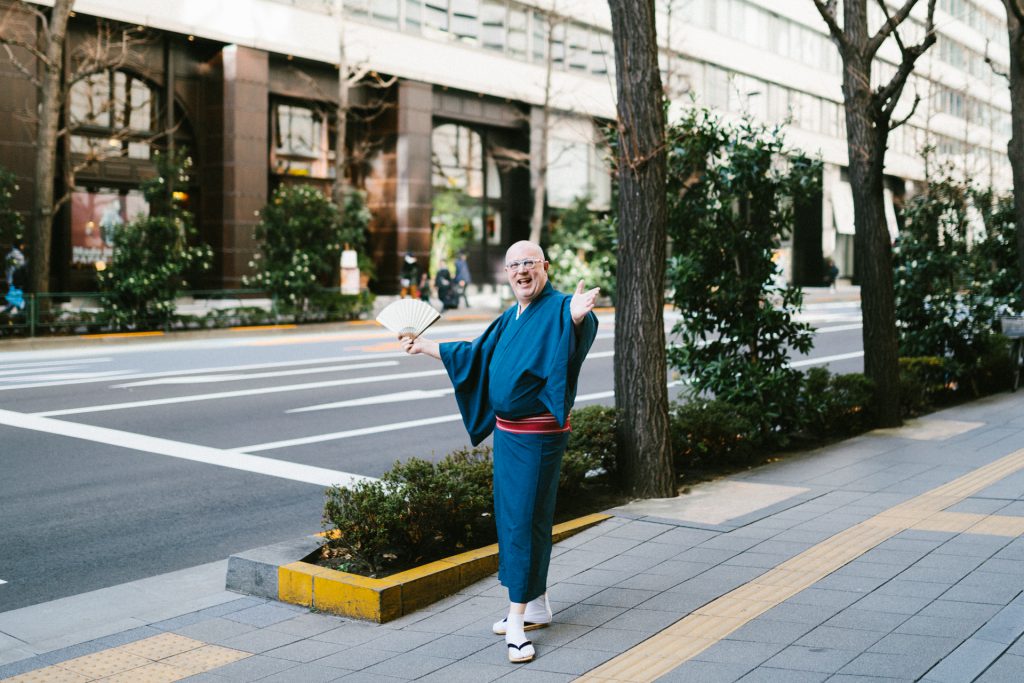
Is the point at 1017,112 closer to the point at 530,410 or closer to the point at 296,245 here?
the point at 530,410

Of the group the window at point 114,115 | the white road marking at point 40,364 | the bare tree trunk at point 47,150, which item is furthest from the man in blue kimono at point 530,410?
the window at point 114,115

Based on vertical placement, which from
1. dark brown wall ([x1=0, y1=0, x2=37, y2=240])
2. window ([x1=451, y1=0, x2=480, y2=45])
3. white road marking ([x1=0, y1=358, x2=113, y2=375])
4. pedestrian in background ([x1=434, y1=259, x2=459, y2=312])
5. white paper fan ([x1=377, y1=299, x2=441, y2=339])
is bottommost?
white road marking ([x1=0, y1=358, x2=113, y2=375])

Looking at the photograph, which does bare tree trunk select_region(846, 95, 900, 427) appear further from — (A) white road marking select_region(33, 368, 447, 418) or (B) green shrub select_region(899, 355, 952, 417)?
(A) white road marking select_region(33, 368, 447, 418)

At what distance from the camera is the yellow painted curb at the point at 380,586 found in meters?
5.46

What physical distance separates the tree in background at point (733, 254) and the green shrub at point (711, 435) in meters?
0.64

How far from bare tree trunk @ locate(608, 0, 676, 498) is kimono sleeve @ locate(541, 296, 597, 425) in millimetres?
3057

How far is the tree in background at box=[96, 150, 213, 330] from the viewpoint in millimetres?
23938

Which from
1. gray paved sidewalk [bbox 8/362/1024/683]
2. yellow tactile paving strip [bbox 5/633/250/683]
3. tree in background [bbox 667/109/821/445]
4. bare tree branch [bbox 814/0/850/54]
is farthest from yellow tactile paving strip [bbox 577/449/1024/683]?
bare tree branch [bbox 814/0/850/54]

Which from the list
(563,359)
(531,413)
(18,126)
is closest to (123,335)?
(18,126)

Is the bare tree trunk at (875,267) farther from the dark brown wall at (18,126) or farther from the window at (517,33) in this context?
Result: the window at (517,33)

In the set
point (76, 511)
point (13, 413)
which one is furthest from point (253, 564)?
point (13, 413)

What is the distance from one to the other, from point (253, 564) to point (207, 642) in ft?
2.70

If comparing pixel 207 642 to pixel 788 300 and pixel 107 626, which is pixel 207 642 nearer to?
pixel 107 626

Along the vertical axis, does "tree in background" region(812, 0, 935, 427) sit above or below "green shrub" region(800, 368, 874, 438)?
above
